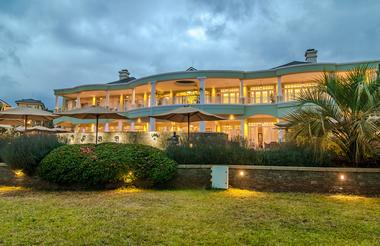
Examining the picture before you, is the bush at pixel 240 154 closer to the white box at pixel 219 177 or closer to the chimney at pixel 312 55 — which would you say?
the white box at pixel 219 177

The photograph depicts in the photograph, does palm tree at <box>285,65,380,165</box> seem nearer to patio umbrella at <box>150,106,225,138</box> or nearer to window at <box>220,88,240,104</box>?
patio umbrella at <box>150,106,225,138</box>

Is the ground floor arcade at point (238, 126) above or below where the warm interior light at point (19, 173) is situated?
above

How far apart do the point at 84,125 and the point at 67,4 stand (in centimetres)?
1541

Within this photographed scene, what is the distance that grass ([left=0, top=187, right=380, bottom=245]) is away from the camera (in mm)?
4066

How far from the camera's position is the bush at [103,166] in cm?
833

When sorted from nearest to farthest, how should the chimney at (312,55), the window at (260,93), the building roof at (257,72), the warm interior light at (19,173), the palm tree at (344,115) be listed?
the palm tree at (344,115), the warm interior light at (19,173), the building roof at (257,72), the window at (260,93), the chimney at (312,55)

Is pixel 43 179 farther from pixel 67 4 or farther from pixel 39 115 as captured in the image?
pixel 67 4

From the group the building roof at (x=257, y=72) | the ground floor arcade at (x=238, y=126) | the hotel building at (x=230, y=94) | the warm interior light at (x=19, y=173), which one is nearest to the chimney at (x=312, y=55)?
the hotel building at (x=230, y=94)

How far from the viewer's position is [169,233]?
14.1ft

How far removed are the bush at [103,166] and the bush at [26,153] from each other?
481 millimetres

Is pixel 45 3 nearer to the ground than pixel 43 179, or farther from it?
farther from it

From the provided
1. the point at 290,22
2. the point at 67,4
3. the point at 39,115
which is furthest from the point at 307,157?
the point at 290,22

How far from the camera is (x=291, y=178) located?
847 centimetres

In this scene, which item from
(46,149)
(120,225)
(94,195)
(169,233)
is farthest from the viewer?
(46,149)
